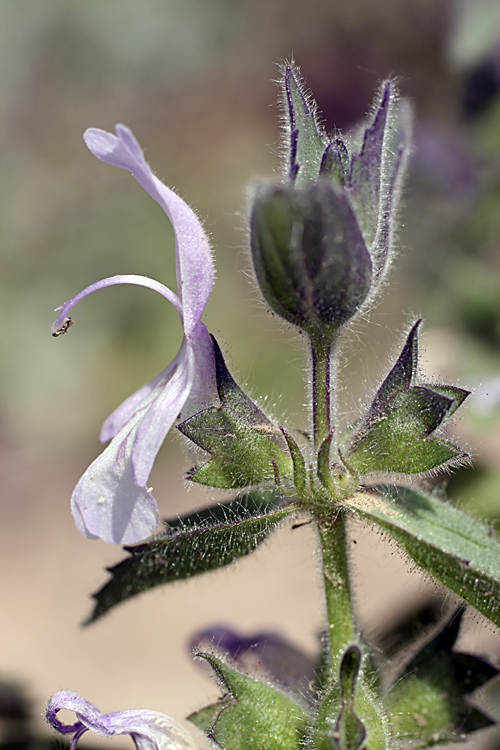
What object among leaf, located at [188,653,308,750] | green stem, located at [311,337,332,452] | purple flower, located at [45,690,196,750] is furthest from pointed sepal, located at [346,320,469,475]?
purple flower, located at [45,690,196,750]

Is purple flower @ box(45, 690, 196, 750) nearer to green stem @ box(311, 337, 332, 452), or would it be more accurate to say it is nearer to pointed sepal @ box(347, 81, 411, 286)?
green stem @ box(311, 337, 332, 452)

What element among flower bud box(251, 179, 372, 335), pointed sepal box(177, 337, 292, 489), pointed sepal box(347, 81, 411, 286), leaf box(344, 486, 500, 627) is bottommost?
leaf box(344, 486, 500, 627)

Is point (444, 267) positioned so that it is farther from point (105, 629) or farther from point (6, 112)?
point (6, 112)

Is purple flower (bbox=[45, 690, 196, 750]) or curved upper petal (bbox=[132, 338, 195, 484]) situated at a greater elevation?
curved upper petal (bbox=[132, 338, 195, 484])

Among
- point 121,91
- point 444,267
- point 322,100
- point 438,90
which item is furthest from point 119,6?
point 444,267

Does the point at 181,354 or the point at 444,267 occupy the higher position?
the point at 444,267

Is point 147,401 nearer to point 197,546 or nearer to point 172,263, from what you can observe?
point 197,546

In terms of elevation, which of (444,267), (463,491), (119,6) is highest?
(119,6)
